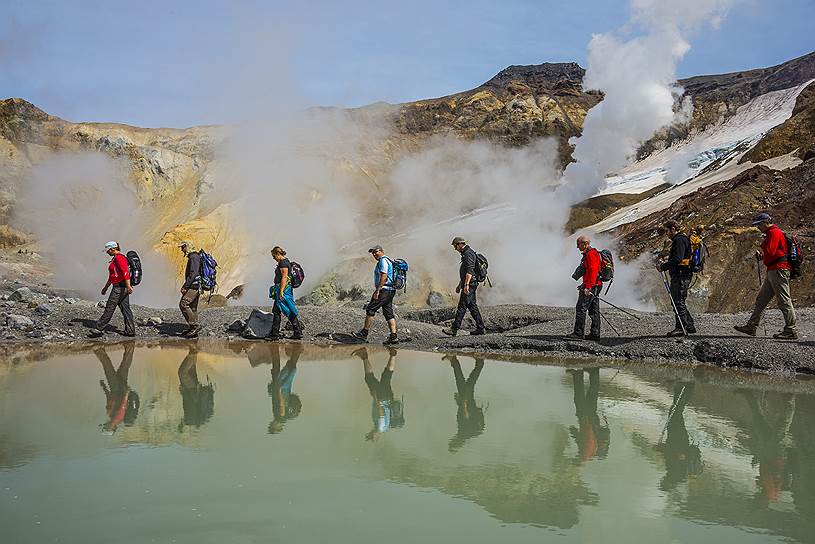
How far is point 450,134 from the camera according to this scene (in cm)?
6334

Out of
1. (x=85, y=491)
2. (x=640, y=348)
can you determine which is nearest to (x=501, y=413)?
(x=85, y=491)

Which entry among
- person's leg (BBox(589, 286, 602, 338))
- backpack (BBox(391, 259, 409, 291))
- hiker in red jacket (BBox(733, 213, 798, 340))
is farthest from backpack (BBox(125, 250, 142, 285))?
hiker in red jacket (BBox(733, 213, 798, 340))

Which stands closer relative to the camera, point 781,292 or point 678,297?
point 781,292

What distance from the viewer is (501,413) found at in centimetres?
714

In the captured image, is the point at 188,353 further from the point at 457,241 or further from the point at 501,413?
the point at 501,413

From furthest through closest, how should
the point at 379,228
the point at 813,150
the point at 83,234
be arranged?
the point at 83,234, the point at 379,228, the point at 813,150

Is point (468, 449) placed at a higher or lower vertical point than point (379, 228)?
lower

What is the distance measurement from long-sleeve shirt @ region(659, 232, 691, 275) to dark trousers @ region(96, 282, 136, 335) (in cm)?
958

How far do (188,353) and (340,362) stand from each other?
266 centimetres

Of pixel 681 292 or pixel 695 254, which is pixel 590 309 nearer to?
pixel 681 292

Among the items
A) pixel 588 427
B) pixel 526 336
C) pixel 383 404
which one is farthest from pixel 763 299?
pixel 383 404

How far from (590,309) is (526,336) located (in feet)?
4.50

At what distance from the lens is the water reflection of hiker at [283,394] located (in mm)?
6715

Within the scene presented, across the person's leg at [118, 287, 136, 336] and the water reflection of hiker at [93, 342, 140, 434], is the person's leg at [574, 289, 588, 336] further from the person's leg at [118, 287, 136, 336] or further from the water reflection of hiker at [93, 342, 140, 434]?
the person's leg at [118, 287, 136, 336]
